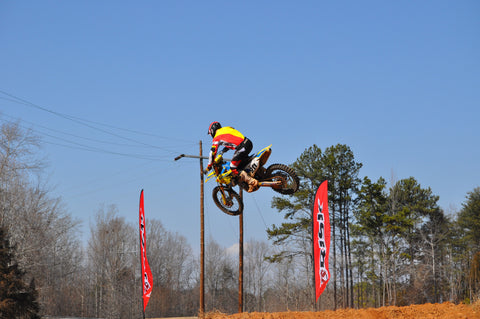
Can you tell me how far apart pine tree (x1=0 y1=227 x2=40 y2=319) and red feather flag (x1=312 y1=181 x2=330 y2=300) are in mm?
18219

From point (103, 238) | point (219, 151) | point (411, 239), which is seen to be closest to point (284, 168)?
point (219, 151)

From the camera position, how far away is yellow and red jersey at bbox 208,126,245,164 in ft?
45.3

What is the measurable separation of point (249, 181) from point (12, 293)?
19.8 m

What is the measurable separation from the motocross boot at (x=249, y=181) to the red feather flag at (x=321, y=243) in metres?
4.70

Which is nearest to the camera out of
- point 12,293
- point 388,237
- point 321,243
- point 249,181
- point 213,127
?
point 249,181

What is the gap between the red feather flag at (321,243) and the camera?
17.0 meters

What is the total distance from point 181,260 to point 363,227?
39.3m

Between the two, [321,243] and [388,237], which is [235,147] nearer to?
[321,243]

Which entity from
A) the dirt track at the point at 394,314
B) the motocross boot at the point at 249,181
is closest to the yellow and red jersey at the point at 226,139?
the motocross boot at the point at 249,181

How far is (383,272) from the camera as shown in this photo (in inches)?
1784

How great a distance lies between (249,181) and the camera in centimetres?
1371

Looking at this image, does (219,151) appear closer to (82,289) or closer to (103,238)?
(103,238)

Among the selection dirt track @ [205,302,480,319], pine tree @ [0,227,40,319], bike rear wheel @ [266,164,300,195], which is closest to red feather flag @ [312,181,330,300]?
dirt track @ [205,302,480,319]

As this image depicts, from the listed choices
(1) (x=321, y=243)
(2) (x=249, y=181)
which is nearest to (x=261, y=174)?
(2) (x=249, y=181)
